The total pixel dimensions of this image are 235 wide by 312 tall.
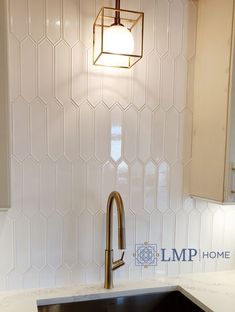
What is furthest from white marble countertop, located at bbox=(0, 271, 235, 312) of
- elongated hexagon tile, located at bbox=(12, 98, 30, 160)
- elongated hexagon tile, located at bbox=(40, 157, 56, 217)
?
elongated hexagon tile, located at bbox=(12, 98, 30, 160)

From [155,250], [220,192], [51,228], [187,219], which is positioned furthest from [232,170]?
[51,228]

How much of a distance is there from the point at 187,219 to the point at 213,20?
34.7 inches

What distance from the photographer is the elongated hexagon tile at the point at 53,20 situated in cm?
112

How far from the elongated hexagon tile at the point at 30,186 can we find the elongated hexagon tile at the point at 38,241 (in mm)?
38

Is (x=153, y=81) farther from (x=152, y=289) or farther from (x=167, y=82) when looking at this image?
(x=152, y=289)

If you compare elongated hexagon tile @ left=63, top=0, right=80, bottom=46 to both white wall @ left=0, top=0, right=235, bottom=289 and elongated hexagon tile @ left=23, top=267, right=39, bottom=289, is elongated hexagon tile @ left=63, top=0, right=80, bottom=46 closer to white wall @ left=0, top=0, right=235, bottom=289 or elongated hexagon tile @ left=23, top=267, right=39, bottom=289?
white wall @ left=0, top=0, right=235, bottom=289

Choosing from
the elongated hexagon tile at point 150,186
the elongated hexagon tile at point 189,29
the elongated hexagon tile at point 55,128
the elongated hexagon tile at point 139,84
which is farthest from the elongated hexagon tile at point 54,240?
the elongated hexagon tile at point 189,29

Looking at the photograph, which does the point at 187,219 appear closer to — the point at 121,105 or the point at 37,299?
the point at 121,105

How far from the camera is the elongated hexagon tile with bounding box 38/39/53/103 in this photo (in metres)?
1.13

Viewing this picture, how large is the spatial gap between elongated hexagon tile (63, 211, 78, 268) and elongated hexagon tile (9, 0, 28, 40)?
0.75m

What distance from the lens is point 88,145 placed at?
120 cm

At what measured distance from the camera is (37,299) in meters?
1.07

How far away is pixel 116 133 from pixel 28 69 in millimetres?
440

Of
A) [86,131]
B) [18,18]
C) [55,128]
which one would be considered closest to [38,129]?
[55,128]
